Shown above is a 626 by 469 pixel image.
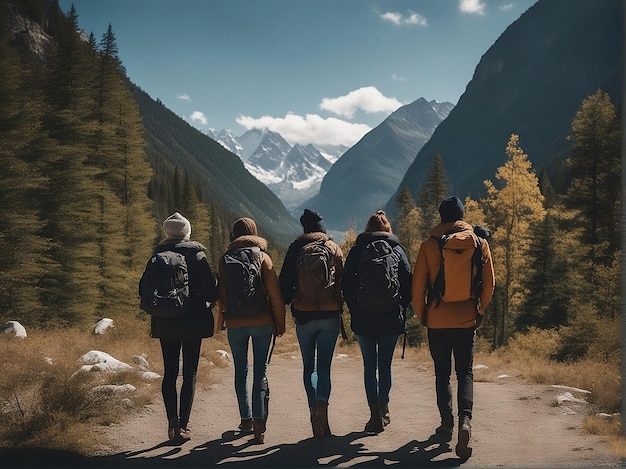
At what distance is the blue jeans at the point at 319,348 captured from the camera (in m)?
6.13

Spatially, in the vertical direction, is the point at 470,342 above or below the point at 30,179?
below

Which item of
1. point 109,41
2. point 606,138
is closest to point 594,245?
point 606,138

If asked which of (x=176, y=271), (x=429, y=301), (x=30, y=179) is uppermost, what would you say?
(x=30, y=179)

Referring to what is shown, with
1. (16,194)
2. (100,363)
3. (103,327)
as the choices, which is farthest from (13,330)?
(100,363)

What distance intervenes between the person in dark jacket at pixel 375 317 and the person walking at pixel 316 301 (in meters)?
0.18

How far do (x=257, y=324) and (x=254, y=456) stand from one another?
1.53m

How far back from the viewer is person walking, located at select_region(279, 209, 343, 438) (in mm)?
6047

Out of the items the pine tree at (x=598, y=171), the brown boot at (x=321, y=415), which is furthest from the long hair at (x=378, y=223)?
the pine tree at (x=598, y=171)

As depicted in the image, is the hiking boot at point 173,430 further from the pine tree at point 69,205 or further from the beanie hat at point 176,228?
the pine tree at point 69,205

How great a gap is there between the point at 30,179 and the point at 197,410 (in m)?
12.5

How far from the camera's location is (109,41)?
24766 millimetres

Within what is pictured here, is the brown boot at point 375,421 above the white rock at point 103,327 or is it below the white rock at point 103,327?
below

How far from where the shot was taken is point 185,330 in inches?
234

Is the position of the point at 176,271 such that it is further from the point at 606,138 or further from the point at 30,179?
the point at 606,138
